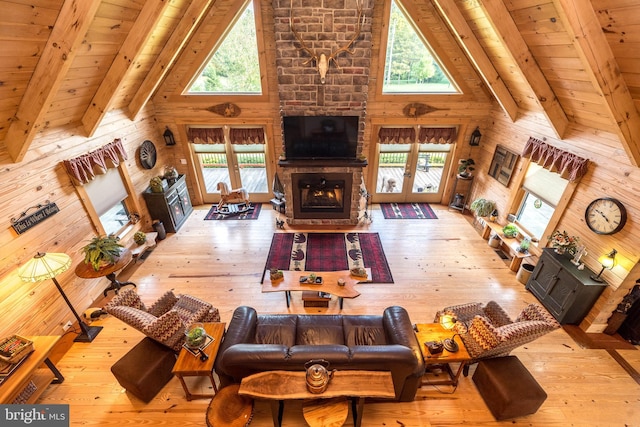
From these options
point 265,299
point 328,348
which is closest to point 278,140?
point 265,299

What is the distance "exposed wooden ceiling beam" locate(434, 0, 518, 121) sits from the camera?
4.71 m

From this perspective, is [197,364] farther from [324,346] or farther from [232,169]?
[232,169]

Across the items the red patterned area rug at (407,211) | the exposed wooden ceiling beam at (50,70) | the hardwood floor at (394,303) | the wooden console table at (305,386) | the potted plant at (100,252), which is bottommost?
the hardwood floor at (394,303)

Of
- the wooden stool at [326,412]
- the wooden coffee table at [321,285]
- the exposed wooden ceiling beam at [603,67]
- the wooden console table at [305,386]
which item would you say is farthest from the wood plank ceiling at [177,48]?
the wooden stool at [326,412]

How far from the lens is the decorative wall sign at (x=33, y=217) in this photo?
357 centimetres

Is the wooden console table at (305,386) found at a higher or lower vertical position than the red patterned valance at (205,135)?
lower

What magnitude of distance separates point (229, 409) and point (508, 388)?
9.89 feet

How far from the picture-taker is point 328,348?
9.24 ft

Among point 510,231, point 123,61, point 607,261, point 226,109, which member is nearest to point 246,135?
point 226,109

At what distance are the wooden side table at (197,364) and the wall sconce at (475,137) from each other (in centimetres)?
699

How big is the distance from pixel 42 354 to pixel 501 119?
29.0ft

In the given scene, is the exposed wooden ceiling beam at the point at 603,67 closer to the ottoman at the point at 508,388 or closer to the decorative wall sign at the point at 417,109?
the ottoman at the point at 508,388

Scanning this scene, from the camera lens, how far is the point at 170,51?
527cm

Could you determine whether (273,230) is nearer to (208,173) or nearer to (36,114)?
(208,173)
